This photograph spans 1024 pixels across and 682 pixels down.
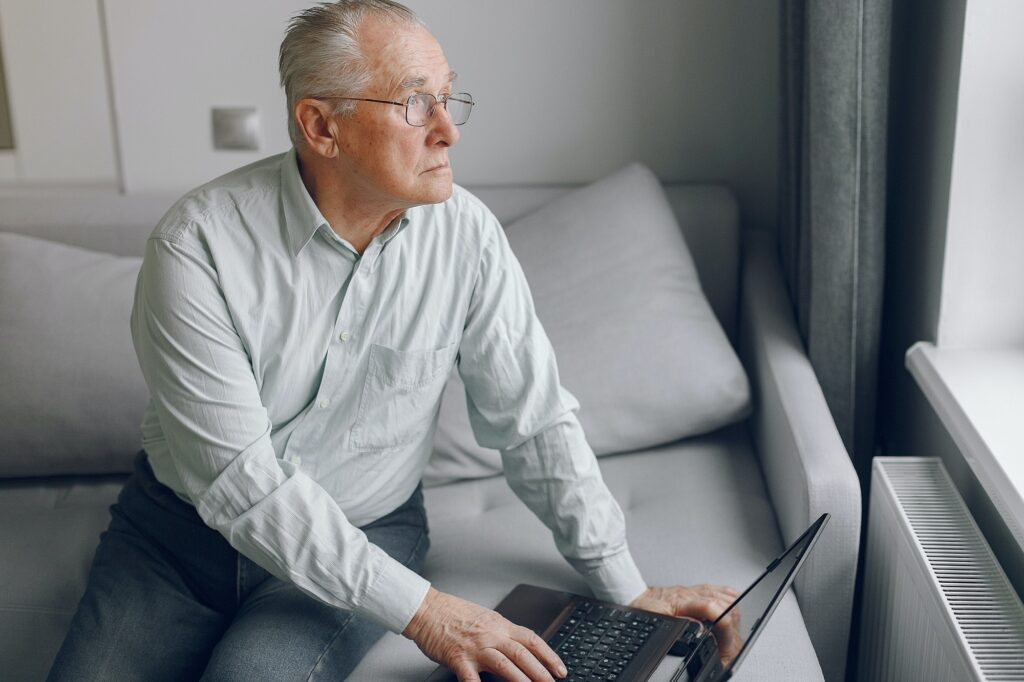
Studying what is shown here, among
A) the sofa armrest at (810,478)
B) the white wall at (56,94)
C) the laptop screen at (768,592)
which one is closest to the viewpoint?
the laptop screen at (768,592)

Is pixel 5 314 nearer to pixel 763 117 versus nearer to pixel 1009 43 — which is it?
pixel 763 117

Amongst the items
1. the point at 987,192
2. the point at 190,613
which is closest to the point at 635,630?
the point at 190,613

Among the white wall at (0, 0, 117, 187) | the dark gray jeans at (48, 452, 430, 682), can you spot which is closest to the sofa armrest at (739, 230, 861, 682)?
the dark gray jeans at (48, 452, 430, 682)

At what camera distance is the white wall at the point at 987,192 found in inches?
58.8

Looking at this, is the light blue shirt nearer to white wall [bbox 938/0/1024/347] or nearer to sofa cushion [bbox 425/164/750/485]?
sofa cushion [bbox 425/164/750/485]

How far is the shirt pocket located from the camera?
54.3 inches

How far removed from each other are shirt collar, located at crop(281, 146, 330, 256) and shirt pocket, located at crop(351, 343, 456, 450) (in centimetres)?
16

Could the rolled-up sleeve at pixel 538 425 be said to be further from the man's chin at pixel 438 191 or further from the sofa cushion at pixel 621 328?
the sofa cushion at pixel 621 328

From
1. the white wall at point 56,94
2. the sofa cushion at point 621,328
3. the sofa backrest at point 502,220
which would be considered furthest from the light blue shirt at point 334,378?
the white wall at point 56,94

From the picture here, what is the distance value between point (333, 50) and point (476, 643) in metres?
0.69

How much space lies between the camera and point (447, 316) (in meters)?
1.41

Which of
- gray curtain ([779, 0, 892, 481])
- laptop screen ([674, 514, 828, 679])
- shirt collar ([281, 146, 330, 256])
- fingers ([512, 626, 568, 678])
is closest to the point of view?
laptop screen ([674, 514, 828, 679])

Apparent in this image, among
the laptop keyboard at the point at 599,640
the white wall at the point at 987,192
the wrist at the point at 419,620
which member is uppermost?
the white wall at the point at 987,192

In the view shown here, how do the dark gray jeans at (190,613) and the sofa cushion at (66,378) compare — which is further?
the sofa cushion at (66,378)
